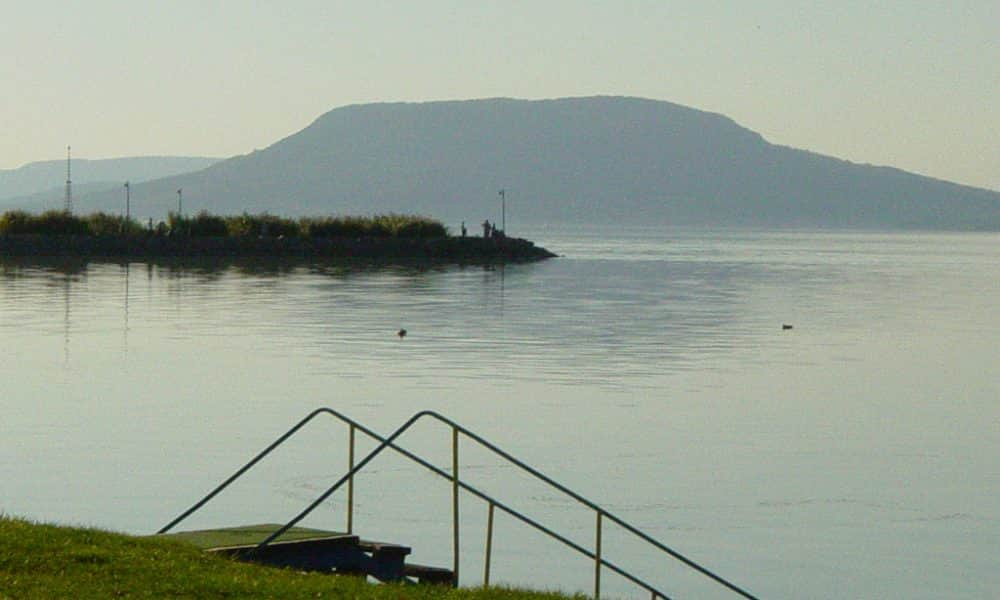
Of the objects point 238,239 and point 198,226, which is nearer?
point 238,239

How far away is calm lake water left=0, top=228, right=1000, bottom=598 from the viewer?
2305 cm

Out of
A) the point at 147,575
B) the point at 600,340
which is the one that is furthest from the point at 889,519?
the point at 600,340

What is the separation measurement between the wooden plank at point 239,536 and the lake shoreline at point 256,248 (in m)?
95.4

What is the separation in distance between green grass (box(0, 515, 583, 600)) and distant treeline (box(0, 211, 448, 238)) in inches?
3959

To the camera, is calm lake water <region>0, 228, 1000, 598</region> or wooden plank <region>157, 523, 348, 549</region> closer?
wooden plank <region>157, 523, 348, 549</region>

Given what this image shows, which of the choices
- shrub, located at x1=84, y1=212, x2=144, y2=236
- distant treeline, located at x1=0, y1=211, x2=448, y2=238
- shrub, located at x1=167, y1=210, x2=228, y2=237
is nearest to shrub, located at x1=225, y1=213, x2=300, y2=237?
distant treeline, located at x1=0, y1=211, x2=448, y2=238

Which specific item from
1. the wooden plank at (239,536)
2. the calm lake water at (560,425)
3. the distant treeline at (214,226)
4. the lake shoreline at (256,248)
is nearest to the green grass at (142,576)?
the wooden plank at (239,536)

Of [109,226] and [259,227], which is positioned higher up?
[259,227]

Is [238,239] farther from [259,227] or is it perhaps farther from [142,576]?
[142,576]

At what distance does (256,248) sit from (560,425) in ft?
280

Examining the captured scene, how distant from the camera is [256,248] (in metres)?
117

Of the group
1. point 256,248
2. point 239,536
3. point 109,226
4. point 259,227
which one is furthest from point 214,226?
point 239,536

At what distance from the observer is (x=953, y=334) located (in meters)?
60.7

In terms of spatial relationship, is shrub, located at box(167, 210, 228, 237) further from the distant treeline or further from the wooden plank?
the wooden plank
